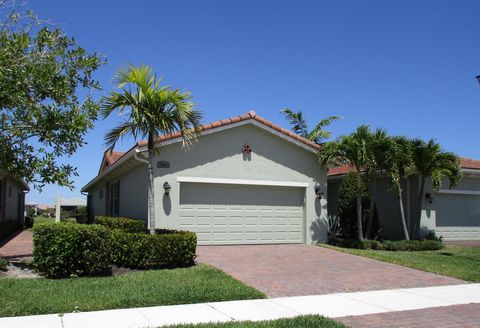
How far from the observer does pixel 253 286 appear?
9.51m

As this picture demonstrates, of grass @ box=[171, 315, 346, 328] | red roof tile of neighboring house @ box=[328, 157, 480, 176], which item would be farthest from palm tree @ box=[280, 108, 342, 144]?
grass @ box=[171, 315, 346, 328]

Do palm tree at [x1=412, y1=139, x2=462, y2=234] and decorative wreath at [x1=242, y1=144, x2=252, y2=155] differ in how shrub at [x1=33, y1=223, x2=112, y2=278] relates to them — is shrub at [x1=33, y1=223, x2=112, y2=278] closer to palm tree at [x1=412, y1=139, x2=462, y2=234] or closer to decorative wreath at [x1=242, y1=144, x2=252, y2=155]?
decorative wreath at [x1=242, y1=144, x2=252, y2=155]

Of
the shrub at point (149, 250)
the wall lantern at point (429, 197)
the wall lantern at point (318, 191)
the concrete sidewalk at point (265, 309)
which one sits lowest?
the concrete sidewalk at point (265, 309)

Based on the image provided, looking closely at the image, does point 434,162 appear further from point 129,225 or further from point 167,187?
point 129,225

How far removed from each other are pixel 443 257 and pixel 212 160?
25.5ft

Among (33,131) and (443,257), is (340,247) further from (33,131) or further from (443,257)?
(33,131)

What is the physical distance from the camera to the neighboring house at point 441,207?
19.3 meters

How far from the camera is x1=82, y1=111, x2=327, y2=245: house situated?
49.8ft

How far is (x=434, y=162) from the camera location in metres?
17.4

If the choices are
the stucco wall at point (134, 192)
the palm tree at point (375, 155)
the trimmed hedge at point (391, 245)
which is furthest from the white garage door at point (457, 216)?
the stucco wall at point (134, 192)

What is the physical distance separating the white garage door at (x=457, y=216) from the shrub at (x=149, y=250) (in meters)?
12.7

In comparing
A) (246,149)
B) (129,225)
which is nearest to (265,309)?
(129,225)

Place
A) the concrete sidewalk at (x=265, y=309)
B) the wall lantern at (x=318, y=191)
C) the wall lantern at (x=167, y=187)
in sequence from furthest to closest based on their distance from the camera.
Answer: the wall lantern at (x=318, y=191) → the wall lantern at (x=167, y=187) → the concrete sidewalk at (x=265, y=309)

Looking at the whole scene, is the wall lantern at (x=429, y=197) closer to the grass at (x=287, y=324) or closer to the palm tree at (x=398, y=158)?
the palm tree at (x=398, y=158)
